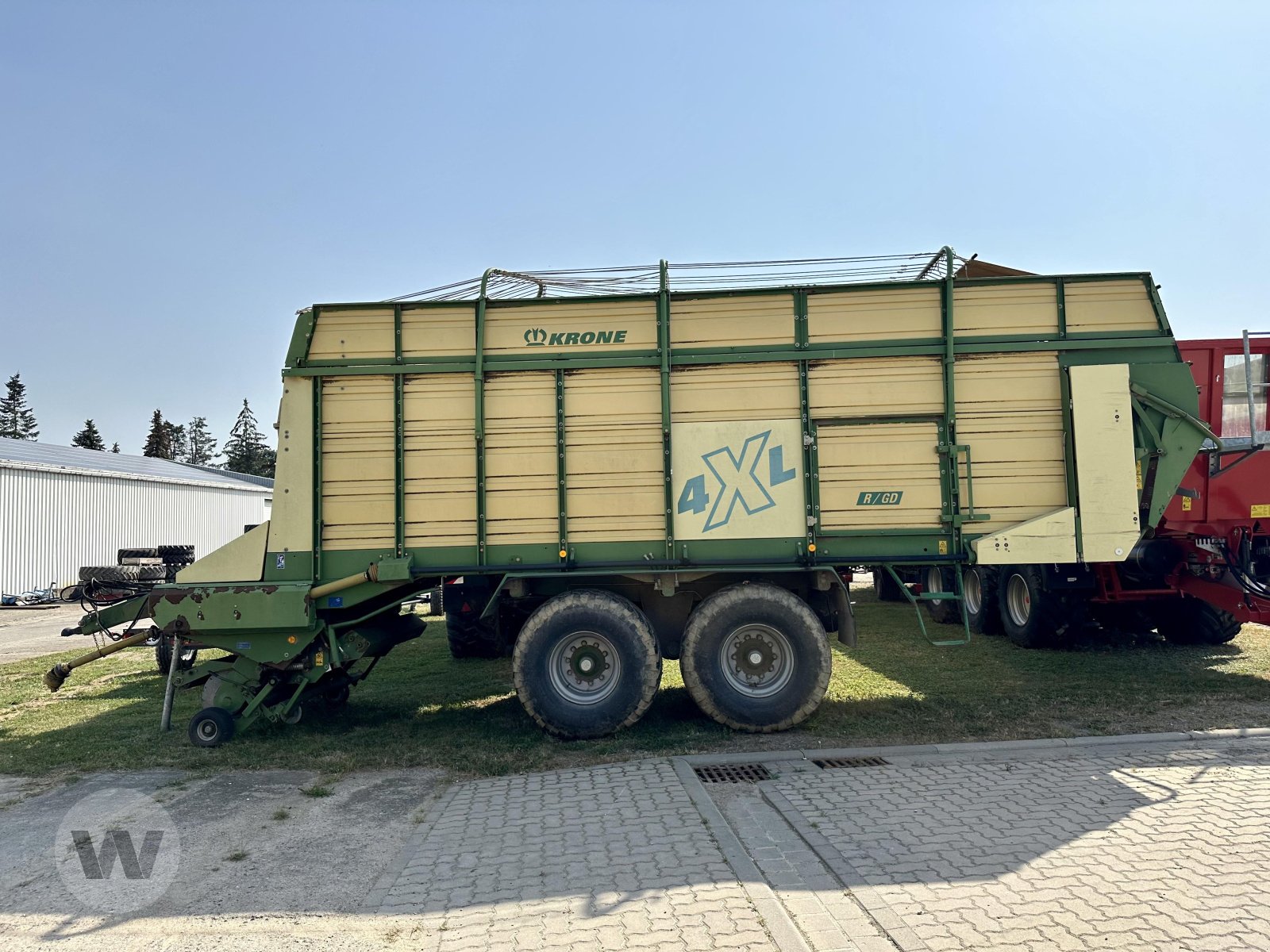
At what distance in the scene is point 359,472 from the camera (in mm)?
6934

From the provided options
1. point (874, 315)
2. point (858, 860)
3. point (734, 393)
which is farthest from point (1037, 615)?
point (858, 860)

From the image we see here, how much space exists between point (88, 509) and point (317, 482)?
23.5 metres

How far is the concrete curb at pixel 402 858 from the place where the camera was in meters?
3.92

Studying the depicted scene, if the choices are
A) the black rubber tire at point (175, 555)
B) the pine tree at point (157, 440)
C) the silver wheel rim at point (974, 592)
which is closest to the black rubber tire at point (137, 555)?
the black rubber tire at point (175, 555)

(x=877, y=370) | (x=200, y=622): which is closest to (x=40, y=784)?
(x=200, y=622)

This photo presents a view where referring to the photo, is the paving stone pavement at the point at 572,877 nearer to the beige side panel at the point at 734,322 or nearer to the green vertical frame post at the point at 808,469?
the green vertical frame post at the point at 808,469

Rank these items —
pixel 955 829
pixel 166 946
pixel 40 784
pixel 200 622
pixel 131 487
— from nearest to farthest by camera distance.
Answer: pixel 166 946 → pixel 955 829 → pixel 40 784 → pixel 200 622 → pixel 131 487

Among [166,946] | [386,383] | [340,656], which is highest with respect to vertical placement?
[386,383]

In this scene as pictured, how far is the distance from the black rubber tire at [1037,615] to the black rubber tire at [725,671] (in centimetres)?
485

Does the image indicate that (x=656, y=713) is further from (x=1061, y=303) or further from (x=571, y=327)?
(x=1061, y=303)

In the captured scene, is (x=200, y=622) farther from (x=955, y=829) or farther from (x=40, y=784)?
(x=955, y=829)

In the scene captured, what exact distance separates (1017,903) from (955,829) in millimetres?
852

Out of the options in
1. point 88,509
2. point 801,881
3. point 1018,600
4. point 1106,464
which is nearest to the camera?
point 801,881

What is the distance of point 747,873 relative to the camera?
159 inches
